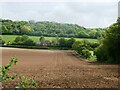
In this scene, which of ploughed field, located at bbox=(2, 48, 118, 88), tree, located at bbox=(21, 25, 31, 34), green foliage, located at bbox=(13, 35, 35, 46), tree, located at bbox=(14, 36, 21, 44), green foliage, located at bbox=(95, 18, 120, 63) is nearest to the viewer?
ploughed field, located at bbox=(2, 48, 118, 88)

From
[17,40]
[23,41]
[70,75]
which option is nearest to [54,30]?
[17,40]

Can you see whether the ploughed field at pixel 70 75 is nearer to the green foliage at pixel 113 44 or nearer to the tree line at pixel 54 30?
the green foliage at pixel 113 44

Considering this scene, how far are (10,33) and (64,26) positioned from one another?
30031 mm

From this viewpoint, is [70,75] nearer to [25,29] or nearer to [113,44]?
[113,44]

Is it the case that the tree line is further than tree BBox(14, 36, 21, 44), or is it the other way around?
the tree line

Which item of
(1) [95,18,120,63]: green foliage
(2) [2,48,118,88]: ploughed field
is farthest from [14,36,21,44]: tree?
(2) [2,48,118,88]: ploughed field

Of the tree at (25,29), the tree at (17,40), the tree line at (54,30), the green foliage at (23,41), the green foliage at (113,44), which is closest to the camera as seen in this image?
the green foliage at (113,44)

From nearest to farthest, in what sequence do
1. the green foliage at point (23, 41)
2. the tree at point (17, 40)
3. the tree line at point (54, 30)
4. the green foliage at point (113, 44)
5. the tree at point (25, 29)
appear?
the green foliage at point (113, 44)
the green foliage at point (23, 41)
the tree at point (17, 40)
the tree at point (25, 29)
the tree line at point (54, 30)

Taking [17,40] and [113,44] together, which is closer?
[113,44]

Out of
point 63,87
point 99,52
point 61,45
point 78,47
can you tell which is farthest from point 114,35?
point 61,45

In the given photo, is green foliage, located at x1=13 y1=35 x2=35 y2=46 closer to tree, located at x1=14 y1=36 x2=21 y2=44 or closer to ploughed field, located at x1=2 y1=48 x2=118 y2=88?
tree, located at x1=14 y1=36 x2=21 y2=44

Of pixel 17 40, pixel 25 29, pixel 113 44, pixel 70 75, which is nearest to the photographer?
pixel 70 75

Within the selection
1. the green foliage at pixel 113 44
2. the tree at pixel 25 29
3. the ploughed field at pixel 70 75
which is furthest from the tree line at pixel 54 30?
the ploughed field at pixel 70 75

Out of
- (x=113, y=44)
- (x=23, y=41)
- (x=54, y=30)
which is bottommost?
(x=23, y=41)
